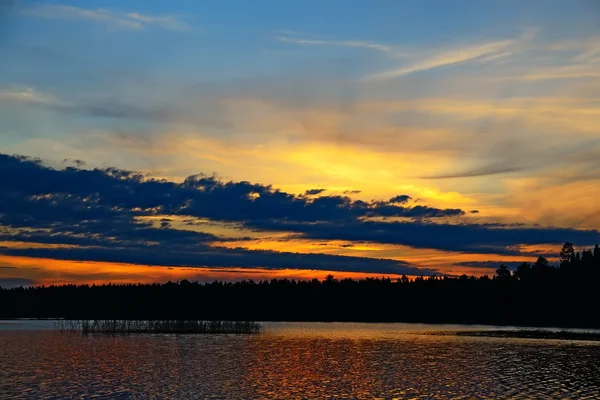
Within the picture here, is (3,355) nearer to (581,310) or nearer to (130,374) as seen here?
(130,374)

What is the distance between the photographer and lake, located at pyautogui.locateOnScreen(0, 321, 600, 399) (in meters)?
39.8

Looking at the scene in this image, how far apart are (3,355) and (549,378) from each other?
163 ft

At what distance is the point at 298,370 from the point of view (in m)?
52.6

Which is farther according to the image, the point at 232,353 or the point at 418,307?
the point at 418,307

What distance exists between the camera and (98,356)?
64.4m

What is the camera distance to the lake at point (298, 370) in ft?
131

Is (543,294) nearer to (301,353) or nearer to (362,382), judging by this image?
(301,353)

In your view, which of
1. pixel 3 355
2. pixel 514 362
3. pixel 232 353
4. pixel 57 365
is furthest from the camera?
pixel 232 353

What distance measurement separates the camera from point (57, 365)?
54375 millimetres

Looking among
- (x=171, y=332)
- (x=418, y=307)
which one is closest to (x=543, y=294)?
(x=418, y=307)

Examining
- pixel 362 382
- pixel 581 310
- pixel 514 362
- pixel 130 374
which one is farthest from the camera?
pixel 581 310

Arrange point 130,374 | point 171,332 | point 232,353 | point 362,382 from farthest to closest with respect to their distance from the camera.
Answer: point 171,332, point 232,353, point 130,374, point 362,382

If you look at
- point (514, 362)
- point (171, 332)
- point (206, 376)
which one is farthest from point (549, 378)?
point (171, 332)

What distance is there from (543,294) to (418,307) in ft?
185
